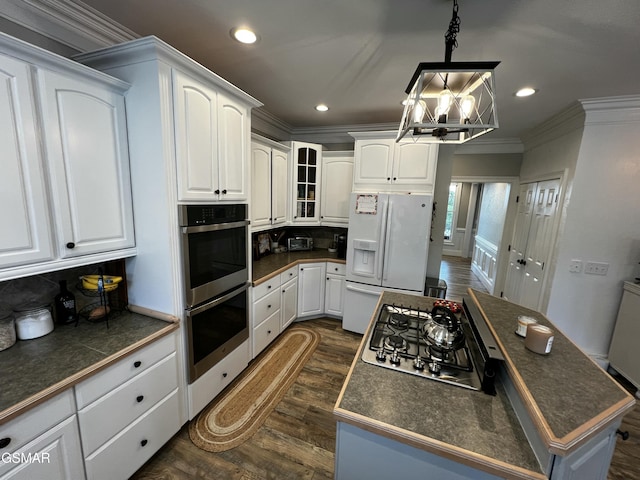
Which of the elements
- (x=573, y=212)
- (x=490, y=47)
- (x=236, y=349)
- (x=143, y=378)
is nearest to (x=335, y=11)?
(x=490, y=47)

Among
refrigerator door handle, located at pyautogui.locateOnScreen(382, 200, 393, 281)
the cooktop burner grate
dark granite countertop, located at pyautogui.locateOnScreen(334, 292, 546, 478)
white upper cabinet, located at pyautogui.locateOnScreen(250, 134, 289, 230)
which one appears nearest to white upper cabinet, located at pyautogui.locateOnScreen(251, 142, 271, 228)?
white upper cabinet, located at pyautogui.locateOnScreen(250, 134, 289, 230)

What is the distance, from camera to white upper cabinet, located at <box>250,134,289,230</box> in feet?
8.95

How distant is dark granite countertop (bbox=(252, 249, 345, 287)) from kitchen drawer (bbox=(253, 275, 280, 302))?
0.19ft

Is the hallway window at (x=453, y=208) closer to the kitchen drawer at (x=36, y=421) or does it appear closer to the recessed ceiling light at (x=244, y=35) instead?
the recessed ceiling light at (x=244, y=35)

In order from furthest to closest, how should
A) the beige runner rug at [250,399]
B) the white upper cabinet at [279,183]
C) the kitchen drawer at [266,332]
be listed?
the white upper cabinet at [279,183]
the kitchen drawer at [266,332]
the beige runner rug at [250,399]

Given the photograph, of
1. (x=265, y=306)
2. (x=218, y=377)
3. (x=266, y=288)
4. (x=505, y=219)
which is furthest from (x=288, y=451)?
(x=505, y=219)

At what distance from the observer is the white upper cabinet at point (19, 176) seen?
3.58ft

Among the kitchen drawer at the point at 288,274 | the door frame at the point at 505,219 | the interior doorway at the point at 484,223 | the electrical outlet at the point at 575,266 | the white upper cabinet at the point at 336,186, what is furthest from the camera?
the interior doorway at the point at 484,223

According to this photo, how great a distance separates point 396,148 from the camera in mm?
2865

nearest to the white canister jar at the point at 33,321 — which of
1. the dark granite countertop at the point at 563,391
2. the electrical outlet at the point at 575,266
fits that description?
the dark granite countertop at the point at 563,391

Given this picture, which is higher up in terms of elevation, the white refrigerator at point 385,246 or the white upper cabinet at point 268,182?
the white upper cabinet at point 268,182

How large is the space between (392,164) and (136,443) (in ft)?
9.95

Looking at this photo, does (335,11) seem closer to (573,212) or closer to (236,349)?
(236,349)

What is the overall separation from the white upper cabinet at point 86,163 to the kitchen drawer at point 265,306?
4.11ft
